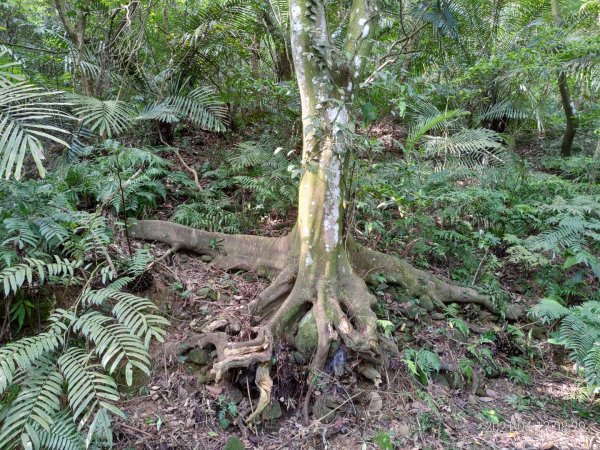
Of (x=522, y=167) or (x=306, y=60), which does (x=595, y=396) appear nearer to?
(x=522, y=167)

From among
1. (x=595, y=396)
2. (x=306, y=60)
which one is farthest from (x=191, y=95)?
(x=595, y=396)

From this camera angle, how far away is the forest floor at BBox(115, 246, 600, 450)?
3008mm

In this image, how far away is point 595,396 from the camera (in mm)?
3633

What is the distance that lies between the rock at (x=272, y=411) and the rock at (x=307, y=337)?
0.47 metres

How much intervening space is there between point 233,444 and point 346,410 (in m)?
0.95

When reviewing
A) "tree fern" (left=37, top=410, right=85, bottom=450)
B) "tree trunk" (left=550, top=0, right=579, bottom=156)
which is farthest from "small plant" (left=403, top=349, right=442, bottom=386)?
"tree trunk" (left=550, top=0, right=579, bottom=156)

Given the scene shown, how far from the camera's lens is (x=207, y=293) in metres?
3.97

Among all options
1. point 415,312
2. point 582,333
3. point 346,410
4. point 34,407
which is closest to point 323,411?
point 346,410

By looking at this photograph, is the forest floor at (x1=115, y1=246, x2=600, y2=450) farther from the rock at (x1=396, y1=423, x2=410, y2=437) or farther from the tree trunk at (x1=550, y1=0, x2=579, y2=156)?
the tree trunk at (x1=550, y1=0, x2=579, y2=156)

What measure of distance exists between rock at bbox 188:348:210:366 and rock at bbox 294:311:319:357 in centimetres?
77

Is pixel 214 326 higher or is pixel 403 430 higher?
pixel 214 326

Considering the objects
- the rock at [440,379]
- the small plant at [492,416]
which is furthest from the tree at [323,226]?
the small plant at [492,416]

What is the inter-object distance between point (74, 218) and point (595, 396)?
487 centimetres

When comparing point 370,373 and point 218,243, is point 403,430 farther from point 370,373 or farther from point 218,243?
point 218,243
